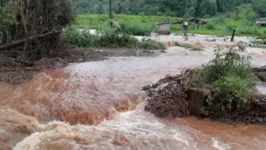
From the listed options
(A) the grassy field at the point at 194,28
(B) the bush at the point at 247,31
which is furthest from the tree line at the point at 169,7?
(B) the bush at the point at 247,31

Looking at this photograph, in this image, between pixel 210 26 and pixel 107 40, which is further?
pixel 210 26

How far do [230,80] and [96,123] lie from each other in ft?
10.1

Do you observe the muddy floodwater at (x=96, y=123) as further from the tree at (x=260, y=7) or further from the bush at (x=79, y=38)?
the tree at (x=260, y=7)

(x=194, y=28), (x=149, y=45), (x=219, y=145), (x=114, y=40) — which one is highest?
(x=194, y=28)

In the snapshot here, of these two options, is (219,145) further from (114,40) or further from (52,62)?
(114,40)

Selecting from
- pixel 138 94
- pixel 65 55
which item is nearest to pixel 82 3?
pixel 65 55

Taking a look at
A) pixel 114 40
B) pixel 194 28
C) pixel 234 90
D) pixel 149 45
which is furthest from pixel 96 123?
pixel 194 28

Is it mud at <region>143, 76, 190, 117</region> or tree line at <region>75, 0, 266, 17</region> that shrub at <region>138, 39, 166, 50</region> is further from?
tree line at <region>75, 0, 266, 17</region>

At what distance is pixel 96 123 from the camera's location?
6820mm

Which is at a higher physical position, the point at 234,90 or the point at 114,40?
the point at 114,40

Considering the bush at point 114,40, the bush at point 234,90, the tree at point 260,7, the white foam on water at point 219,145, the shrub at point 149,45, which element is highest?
the tree at point 260,7

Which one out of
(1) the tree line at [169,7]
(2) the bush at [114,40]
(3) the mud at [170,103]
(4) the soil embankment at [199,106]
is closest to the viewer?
(4) the soil embankment at [199,106]

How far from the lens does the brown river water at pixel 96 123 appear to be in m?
5.79

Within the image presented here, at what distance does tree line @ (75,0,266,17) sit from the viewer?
51.6m
